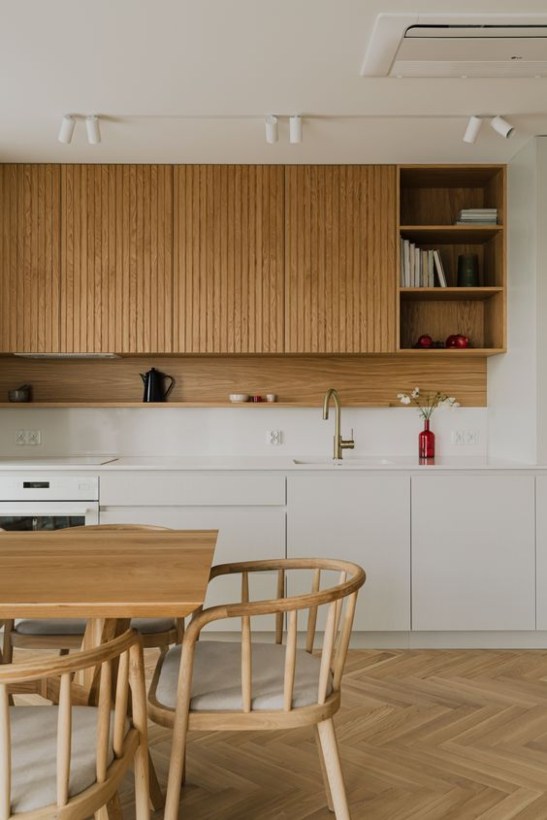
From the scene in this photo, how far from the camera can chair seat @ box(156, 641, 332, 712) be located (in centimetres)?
181

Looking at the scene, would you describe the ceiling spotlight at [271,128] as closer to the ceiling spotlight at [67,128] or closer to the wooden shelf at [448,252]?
the ceiling spotlight at [67,128]

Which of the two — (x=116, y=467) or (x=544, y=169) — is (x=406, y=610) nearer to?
(x=116, y=467)

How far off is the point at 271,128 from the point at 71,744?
2.75 metres

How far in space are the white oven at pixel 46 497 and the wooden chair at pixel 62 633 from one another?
124cm

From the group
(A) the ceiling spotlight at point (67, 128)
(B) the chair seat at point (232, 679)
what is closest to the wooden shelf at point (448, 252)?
(A) the ceiling spotlight at point (67, 128)

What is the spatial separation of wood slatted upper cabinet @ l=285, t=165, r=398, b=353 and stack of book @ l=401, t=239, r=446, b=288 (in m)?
0.09

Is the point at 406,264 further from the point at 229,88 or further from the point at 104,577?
the point at 104,577

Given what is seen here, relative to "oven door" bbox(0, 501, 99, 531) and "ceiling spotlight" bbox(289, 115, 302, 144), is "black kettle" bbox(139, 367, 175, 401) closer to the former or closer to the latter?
"oven door" bbox(0, 501, 99, 531)

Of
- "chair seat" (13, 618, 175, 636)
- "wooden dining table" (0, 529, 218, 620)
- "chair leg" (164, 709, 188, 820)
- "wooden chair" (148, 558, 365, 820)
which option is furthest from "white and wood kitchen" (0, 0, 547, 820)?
"chair leg" (164, 709, 188, 820)

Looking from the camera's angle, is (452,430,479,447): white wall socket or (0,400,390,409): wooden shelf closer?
(0,400,390,409): wooden shelf

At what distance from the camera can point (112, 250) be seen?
4.06 m

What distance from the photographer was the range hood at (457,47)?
2.60 metres

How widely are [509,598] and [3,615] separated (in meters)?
2.79

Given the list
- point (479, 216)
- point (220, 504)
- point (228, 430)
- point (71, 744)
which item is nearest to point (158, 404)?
point (228, 430)
